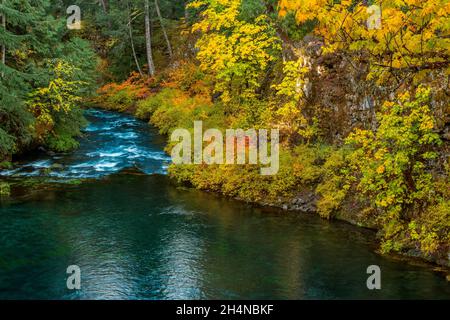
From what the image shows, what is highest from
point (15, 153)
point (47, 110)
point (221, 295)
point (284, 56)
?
point (284, 56)

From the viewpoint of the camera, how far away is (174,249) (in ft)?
39.7

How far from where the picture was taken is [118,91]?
124ft

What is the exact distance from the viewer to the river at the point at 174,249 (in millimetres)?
9938

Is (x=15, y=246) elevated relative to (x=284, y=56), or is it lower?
lower

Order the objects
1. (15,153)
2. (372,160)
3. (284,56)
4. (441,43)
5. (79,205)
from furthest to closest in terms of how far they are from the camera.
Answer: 1. (15,153)
2. (284,56)
3. (79,205)
4. (372,160)
5. (441,43)

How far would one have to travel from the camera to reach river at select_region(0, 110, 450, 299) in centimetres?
994

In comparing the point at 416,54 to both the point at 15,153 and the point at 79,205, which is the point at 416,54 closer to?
the point at 79,205

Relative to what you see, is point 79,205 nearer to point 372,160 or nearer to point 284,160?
point 284,160

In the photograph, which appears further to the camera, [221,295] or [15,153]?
[15,153]

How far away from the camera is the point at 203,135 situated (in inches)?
846

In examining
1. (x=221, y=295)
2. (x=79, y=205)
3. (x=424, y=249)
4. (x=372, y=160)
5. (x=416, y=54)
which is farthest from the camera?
(x=79, y=205)

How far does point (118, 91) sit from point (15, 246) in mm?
27157

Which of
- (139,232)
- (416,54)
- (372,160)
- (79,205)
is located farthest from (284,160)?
(416,54)

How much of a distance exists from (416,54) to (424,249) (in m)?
6.92
